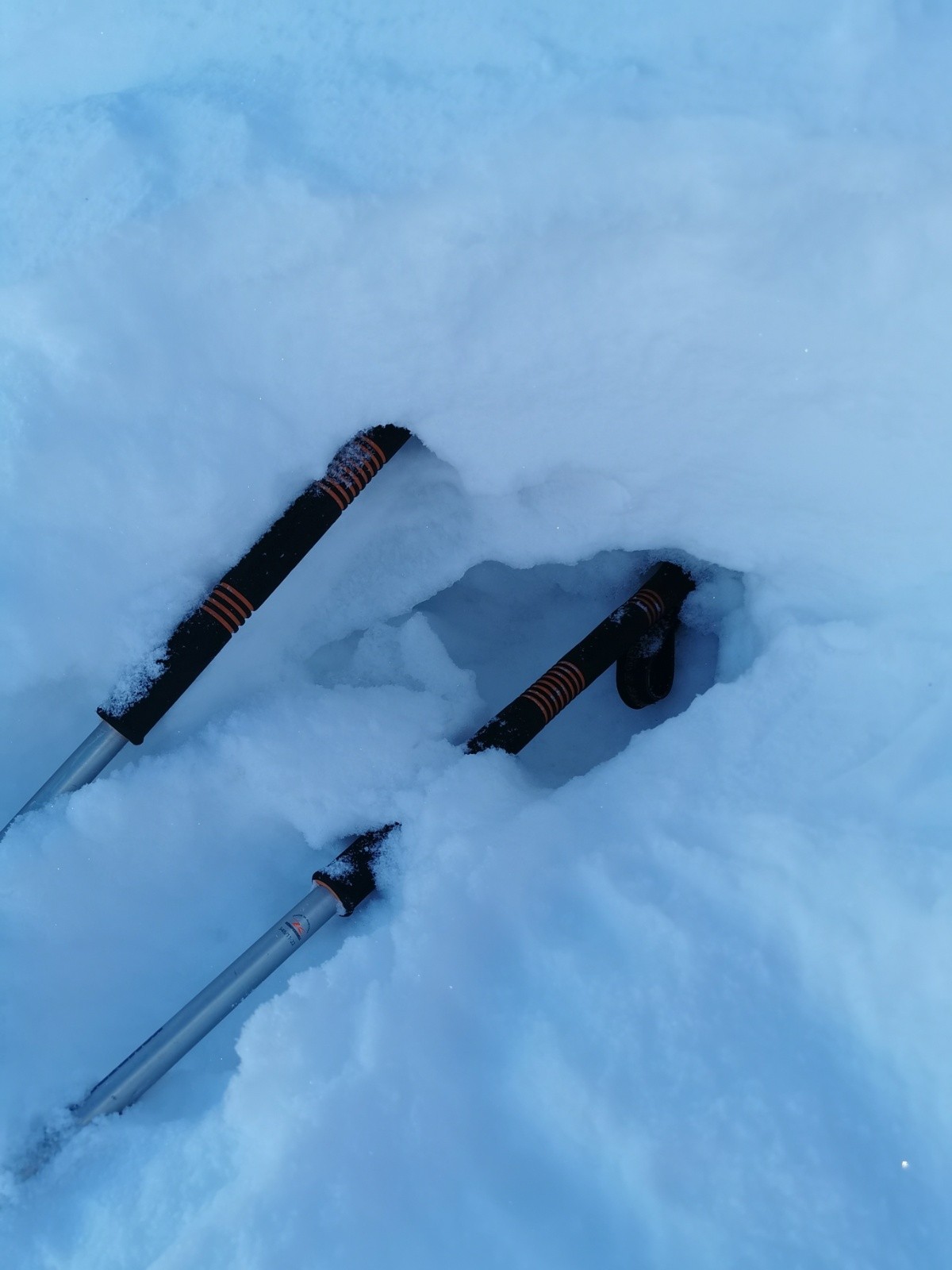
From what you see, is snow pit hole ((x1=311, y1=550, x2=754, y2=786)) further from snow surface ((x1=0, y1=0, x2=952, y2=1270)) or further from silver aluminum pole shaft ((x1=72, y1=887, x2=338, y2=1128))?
silver aluminum pole shaft ((x1=72, y1=887, x2=338, y2=1128))

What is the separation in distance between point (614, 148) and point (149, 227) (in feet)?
2.51

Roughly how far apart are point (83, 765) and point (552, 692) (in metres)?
0.95

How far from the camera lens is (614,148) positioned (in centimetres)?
151

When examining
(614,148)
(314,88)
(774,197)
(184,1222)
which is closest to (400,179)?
(314,88)

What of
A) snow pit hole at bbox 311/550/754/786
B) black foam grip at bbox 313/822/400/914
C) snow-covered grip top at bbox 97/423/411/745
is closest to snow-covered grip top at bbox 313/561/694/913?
black foam grip at bbox 313/822/400/914

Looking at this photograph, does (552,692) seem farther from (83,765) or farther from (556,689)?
(83,765)

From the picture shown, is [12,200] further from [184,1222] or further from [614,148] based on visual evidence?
[184,1222]

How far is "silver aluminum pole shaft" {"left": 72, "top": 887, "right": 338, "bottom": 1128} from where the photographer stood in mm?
1707

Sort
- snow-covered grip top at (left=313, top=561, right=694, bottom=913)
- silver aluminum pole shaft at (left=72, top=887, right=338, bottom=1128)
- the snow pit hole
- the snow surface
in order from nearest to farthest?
the snow surface
silver aluminum pole shaft at (left=72, top=887, right=338, bottom=1128)
snow-covered grip top at (left=313, top=561, right=694, bottom=913)
the snow pit hole

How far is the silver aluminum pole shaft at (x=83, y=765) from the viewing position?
1.81 meters

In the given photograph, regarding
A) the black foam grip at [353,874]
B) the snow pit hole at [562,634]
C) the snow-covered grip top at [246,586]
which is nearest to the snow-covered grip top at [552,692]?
the black foam grip at [353,874]

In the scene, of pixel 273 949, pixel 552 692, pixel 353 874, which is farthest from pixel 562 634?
pixel 273 949

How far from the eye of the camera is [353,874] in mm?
1803

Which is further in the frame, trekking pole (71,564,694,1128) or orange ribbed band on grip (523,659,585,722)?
orange ribbed band on grip (523,659,585,722)
